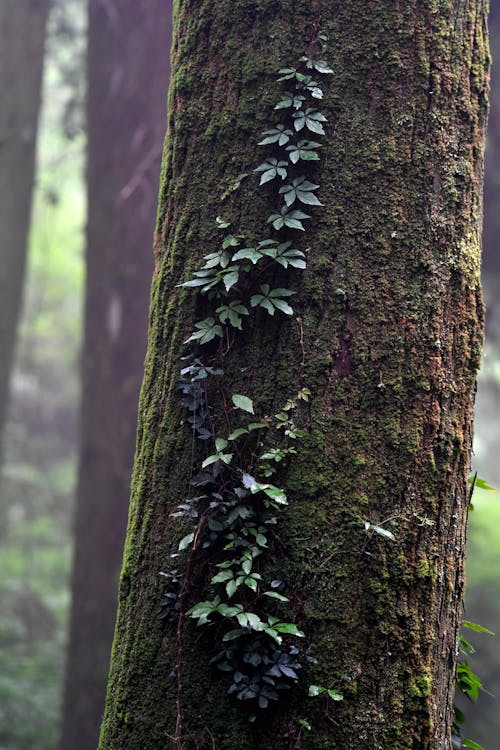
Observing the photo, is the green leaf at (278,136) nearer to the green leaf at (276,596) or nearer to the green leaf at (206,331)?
the green leaf at (206,331)

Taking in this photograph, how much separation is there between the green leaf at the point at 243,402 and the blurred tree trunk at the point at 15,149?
23.2 feet

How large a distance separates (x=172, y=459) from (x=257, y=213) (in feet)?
2.32

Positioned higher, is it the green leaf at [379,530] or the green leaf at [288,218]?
the green leaf at [288,218]

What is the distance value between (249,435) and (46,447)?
47.3 feet

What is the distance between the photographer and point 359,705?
5.78 ft

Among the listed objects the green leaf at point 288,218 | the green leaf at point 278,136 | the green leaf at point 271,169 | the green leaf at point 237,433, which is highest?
the green leaf at point 278,136

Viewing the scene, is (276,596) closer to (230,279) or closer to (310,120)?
(230,279)

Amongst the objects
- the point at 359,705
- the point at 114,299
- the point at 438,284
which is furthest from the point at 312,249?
the point at 114,299

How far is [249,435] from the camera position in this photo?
193cm

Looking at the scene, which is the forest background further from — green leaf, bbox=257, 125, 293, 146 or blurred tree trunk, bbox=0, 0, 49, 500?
green leaf, bbox=257, 125, 293, 146

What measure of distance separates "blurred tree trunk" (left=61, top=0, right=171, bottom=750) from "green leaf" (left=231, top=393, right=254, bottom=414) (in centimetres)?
495

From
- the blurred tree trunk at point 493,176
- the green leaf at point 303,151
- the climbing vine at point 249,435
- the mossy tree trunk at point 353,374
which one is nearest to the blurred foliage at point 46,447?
the blurred tree trunk at point 493,176

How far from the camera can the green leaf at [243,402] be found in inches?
74.7

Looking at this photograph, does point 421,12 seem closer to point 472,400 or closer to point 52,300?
point 472,400
